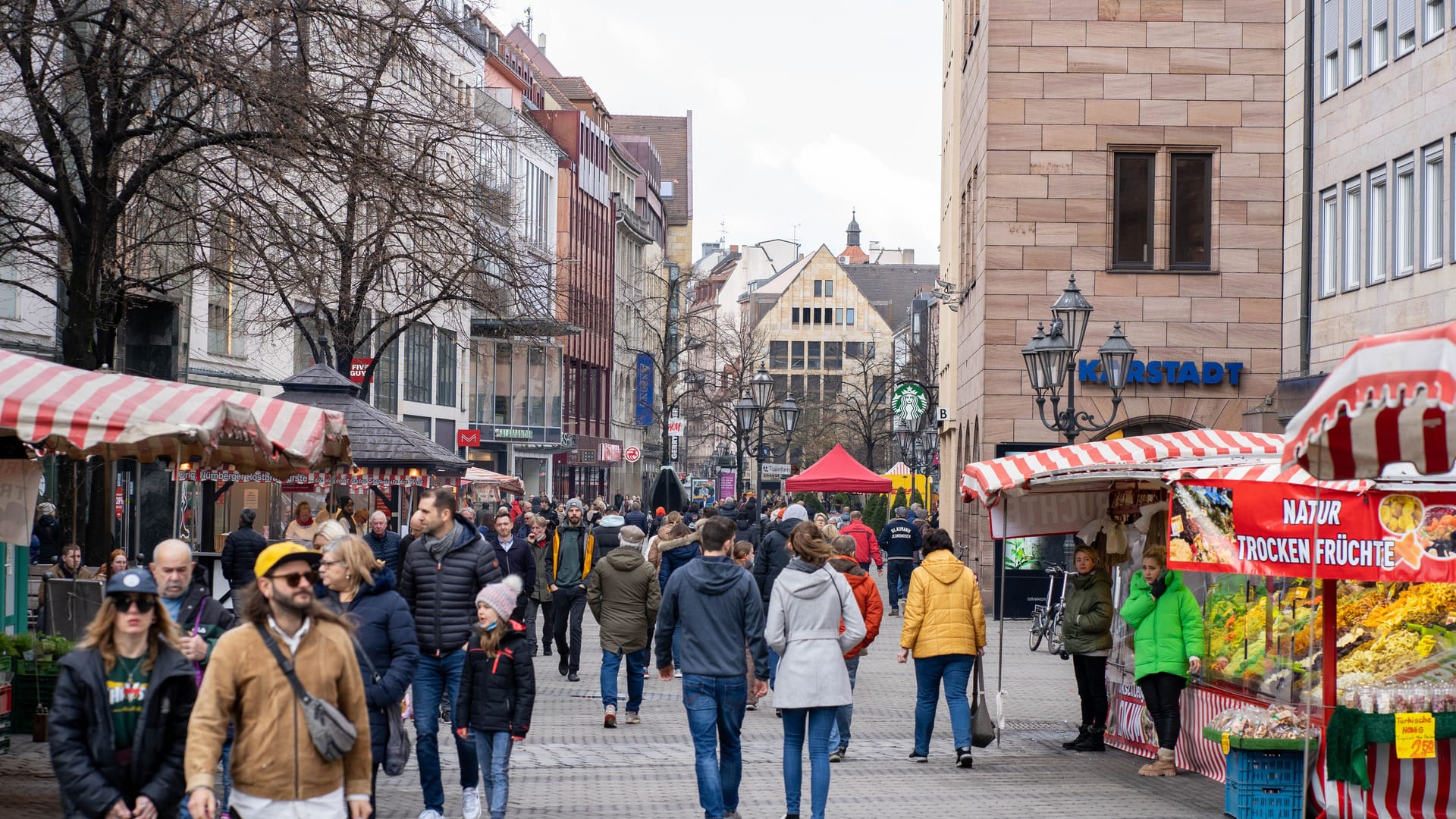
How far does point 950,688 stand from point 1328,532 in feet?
11.9

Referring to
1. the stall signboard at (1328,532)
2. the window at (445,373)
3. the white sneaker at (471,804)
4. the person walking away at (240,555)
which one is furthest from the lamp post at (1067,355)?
the window at (445,373)

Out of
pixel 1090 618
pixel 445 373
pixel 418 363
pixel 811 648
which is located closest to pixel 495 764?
pixel 811 648

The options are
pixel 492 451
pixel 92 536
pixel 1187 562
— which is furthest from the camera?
pixel 492 451

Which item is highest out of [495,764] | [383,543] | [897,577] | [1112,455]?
[1112,455]

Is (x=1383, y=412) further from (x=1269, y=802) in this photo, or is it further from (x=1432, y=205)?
(x=1432, y=205)

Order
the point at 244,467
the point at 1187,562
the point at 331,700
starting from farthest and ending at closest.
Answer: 1. the point at 244,467
2. the point at 1187,562
3. the point at 331,700

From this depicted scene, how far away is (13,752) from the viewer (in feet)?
43.0

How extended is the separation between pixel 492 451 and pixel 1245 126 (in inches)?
1697

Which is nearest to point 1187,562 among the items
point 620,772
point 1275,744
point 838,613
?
point 1275,744

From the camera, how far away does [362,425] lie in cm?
1977

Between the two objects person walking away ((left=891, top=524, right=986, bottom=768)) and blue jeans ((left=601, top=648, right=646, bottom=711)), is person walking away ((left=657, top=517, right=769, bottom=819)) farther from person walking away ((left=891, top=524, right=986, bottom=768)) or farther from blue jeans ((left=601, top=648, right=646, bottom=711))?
blue jeans ((left=601, top=648, right=646, bottom=711))

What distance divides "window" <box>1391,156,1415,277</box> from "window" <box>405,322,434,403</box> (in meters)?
30.8

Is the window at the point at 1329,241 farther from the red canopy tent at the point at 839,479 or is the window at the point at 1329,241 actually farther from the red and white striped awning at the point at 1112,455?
the red and white striped awning at the point at 1112,455

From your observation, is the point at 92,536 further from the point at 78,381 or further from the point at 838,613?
the point at 838,613
